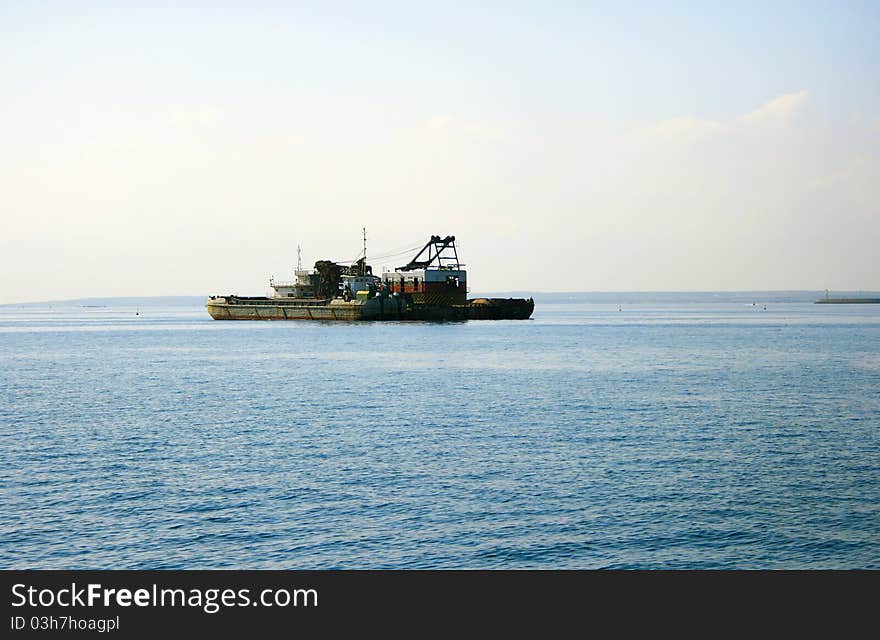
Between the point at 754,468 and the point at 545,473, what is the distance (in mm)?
10760

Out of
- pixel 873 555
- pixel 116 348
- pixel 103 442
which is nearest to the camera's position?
pixel 873 555

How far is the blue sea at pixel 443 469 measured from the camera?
1218 inches

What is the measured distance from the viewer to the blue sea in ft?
102

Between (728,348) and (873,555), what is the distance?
10467 centimetres

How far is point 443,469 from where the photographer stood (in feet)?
144
